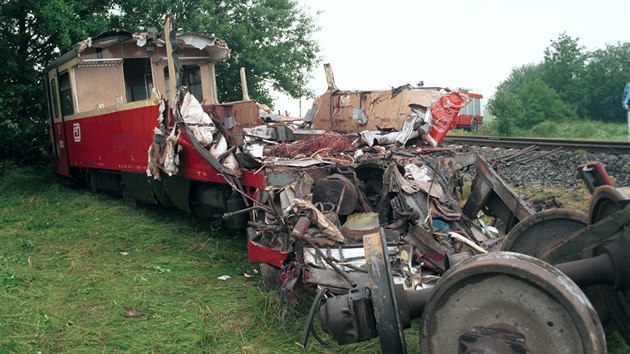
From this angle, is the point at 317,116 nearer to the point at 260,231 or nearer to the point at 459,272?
the point at 260,231

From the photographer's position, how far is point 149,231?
303 inches

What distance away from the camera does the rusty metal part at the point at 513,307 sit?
7.50ft

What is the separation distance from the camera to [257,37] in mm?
18500

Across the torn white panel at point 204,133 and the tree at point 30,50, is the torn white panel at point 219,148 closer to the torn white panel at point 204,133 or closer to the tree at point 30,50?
the torn white panel at point 204,133

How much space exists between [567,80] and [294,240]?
29.6 m

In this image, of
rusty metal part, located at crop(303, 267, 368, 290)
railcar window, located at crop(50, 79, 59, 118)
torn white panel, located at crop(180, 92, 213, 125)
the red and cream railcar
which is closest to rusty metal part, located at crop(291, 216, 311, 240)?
rusty metal part, located at crop(303, 267, 368, 290)

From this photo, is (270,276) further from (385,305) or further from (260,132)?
(260,132)

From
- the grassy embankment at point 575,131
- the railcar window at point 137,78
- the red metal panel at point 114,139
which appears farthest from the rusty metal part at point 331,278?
the grassy embankment at point 575,131

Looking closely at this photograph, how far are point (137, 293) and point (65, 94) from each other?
7569 mm

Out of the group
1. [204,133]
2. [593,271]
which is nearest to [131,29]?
[204,133]

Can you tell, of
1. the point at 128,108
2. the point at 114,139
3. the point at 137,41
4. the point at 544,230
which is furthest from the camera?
the point at 137,41

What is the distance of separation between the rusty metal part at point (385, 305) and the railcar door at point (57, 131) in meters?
10.5

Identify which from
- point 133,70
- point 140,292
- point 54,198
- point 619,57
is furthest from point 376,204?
point 619,57

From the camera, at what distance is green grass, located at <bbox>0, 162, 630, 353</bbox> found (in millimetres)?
4043
